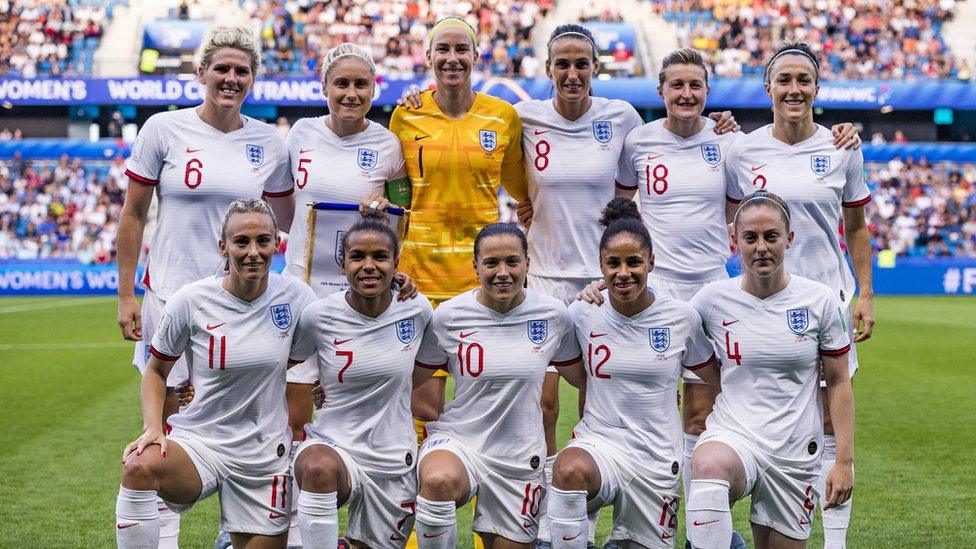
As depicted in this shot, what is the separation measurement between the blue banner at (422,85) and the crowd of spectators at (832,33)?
82 cm

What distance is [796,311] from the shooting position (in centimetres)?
411

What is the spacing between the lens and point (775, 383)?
409cm

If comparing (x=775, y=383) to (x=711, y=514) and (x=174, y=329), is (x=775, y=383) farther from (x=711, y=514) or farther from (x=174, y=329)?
(x=174, y=329)

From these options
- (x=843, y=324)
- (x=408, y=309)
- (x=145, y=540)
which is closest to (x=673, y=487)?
(x=843, y=324)

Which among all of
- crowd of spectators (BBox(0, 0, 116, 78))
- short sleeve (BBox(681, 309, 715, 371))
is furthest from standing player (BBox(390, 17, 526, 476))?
crowd of spectators (BBox(0, 0, 116, 78))

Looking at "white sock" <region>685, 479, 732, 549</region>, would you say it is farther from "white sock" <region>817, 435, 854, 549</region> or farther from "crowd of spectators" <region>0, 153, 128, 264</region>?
"crowd of spectators" <region>0, 153, 128, 264</region>

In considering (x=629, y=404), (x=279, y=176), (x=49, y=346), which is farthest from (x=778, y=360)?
(x=49, y=346)

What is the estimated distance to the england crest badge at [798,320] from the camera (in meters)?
4.09

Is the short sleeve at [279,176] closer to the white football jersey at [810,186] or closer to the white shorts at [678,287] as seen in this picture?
the white shorts at [678,287]

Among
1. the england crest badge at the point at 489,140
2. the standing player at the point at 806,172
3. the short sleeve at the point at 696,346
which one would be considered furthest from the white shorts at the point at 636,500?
the england crest badge at the point at 489,140

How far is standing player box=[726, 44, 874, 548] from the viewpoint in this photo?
4.59 meters

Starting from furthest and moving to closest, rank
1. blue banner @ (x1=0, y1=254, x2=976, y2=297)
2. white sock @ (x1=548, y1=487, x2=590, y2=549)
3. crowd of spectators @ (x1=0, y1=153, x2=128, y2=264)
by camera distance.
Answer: crowd of spectators @ (x1=0, y1=153, x2=128, y2=264), blue banner @ (x1=0, y1=254, x2=976, y2=297), white sock @ (x1=548, y1=487, x2=590, y2=549)

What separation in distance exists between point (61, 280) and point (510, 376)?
19451 mm

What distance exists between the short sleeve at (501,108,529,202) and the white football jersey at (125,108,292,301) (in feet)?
3.71
